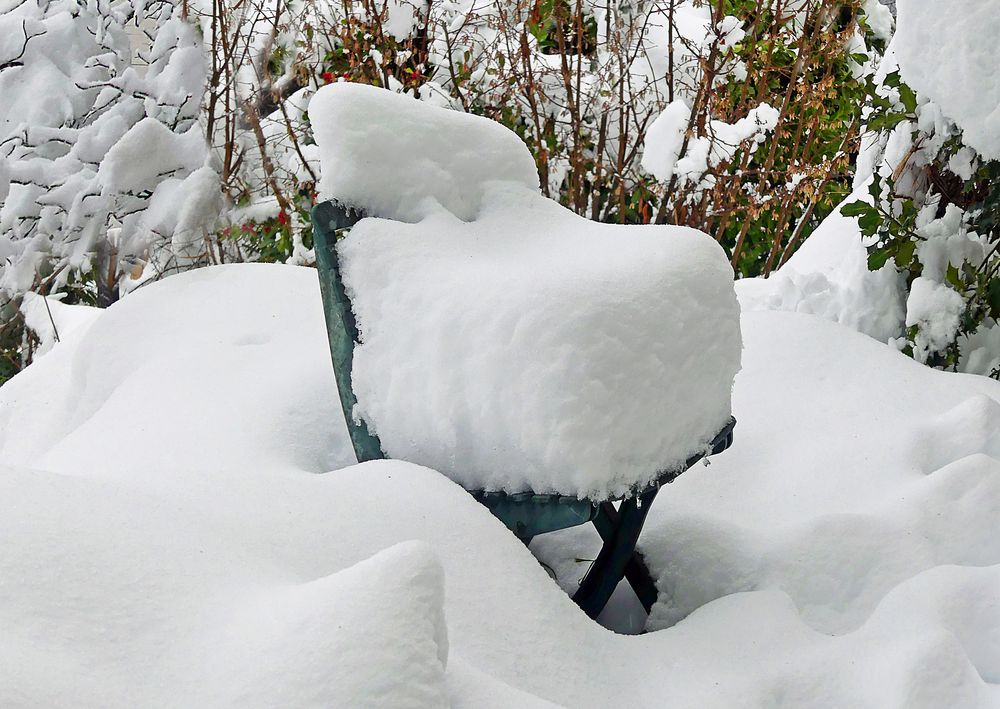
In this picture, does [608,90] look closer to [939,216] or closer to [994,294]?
[939,216]

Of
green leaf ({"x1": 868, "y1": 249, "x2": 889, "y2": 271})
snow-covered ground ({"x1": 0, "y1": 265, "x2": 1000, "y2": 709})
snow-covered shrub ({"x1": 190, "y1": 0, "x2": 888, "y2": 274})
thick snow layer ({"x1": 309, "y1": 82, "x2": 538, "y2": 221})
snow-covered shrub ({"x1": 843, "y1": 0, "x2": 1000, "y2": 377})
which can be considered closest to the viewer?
snow-covered ground ({"x1": 0, "y1": 265, "x2": 1000, "y2": 709})

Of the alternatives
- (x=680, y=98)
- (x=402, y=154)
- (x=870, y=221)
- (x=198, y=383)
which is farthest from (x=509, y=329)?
(x=680, y=98)

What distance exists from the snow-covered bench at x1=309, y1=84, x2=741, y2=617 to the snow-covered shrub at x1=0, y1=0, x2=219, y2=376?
48.6 inches

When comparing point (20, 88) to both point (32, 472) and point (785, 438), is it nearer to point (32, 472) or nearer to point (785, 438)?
point (32, 472)

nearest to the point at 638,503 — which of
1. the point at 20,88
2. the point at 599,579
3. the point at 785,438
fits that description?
the point at 599,579

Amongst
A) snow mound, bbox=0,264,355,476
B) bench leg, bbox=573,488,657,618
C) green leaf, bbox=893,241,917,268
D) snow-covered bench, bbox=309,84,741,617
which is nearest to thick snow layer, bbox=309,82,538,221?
snow-covered bench, bbox=309,84,741,617

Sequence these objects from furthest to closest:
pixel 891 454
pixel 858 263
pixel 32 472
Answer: pixel 858 263 < pixel 891 454 < pixel 32 472

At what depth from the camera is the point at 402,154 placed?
1979mm

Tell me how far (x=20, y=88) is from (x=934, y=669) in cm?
301

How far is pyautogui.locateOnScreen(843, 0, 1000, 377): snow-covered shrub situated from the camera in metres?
2.74

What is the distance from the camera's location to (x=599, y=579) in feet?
6.31

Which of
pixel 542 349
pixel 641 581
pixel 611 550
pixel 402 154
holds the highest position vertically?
pixel 402 154

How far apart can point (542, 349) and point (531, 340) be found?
3 centimetres

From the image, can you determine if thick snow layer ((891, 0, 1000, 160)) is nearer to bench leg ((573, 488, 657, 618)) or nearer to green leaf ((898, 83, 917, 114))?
green leaf ((898, 83, 917, 114))
